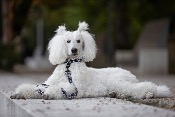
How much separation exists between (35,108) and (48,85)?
2.01 meters

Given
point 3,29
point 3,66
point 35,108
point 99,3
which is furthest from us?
point 99,3

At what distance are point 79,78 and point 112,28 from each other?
903 inches

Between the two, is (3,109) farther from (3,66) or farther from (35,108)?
(3,66)

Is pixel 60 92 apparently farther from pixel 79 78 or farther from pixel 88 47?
→ pixel 88 47

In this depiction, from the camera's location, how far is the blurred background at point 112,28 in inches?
1270

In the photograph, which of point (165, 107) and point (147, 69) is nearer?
point (165, 107)

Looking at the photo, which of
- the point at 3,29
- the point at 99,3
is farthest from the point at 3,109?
the point at 99,3

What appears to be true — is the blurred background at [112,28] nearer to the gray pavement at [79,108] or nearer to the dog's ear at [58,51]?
the dog's ear at [58,51]

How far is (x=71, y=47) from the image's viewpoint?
43.3 feet

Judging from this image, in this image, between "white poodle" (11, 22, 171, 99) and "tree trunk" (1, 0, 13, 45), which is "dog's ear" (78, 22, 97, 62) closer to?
"white poodle" (11, 22, 171, 99)

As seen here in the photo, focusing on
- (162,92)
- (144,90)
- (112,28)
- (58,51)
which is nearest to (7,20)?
(112,28)

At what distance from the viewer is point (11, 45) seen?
3503cm

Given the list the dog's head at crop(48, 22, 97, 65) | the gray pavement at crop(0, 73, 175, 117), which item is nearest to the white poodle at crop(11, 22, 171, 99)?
the dog's head at crop(48, 22, 97, 65)

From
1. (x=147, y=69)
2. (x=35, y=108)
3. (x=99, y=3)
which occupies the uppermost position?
(x=99, y=3)
